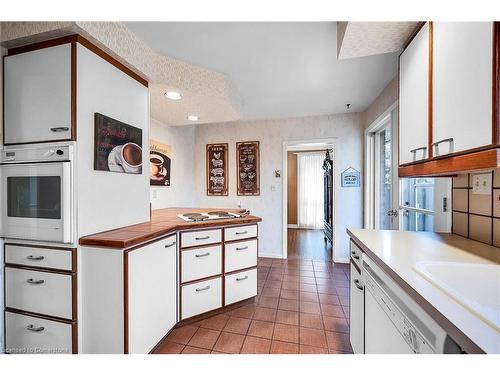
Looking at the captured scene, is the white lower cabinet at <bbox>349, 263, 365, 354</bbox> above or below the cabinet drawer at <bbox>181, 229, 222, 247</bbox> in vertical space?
below

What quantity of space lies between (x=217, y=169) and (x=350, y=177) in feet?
7.02

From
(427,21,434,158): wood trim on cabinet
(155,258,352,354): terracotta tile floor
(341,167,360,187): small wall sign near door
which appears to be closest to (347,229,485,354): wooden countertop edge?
(427,21,434,158): wood trim on cabinet

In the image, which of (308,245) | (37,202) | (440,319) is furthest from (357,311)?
(308,245)

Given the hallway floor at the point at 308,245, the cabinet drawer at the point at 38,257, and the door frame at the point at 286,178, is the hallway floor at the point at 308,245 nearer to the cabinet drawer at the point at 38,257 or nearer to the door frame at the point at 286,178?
the door frame at the point at 286,178

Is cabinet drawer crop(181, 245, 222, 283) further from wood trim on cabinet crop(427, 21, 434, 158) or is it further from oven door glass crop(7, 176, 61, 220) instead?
wood trim on cabinet crop(427, 21, 434, 158)

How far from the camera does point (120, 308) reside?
1.22 metres

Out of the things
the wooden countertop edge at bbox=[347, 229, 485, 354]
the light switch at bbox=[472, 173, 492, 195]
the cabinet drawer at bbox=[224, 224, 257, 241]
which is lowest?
the cabinet drawer at bbox=[224, 224, 257, 241]

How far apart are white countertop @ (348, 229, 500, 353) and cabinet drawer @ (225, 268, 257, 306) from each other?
1103 mm

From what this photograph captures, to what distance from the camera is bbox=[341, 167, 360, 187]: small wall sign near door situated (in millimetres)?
3271

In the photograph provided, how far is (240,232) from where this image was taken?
6.78 feet

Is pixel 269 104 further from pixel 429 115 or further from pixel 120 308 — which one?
pixel 120 308

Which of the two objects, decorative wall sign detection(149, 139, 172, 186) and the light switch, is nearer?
the light switch
